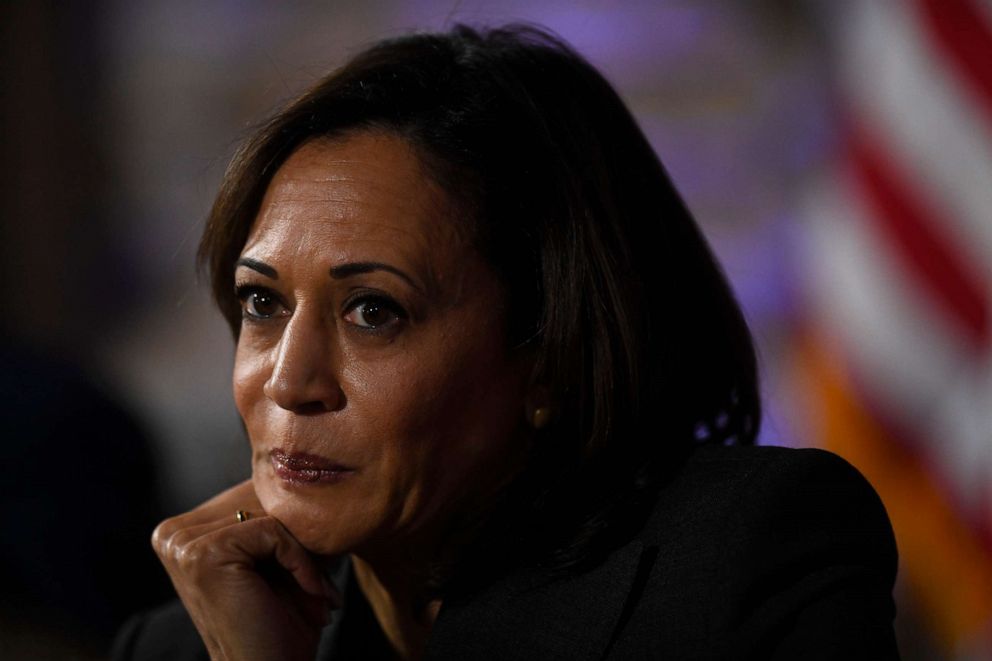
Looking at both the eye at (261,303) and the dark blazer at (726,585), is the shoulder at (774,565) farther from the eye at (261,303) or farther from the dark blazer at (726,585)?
the eye at (261,303)

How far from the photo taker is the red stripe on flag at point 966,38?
94.3 inches

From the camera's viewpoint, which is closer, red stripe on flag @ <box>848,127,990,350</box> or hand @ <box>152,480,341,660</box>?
hand @ <box>152,480,341,660</box>

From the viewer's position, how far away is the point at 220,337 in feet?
12.9

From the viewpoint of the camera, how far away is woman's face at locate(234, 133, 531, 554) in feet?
4.60

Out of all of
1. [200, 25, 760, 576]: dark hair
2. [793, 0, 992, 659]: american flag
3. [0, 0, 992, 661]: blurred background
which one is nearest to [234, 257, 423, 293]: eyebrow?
[200, 25, 760, 576]: dark hair

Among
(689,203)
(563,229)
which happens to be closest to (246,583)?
(563,229)

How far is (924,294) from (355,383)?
1.68 m

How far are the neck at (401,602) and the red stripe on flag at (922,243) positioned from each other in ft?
5.00

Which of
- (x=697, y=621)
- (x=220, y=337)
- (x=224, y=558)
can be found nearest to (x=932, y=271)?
(x=697, y=621)

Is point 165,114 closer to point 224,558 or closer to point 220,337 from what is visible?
point 220,337

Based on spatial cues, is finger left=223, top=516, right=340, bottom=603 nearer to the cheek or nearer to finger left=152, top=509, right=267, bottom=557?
finger left=152, top=509, right=267, bottom=557

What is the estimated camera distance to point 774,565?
125cm

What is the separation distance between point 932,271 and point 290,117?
1.67 meters

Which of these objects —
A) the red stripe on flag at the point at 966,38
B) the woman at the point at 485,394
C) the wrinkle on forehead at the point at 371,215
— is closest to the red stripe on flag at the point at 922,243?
the red stripe on flag at the point at 966,38
